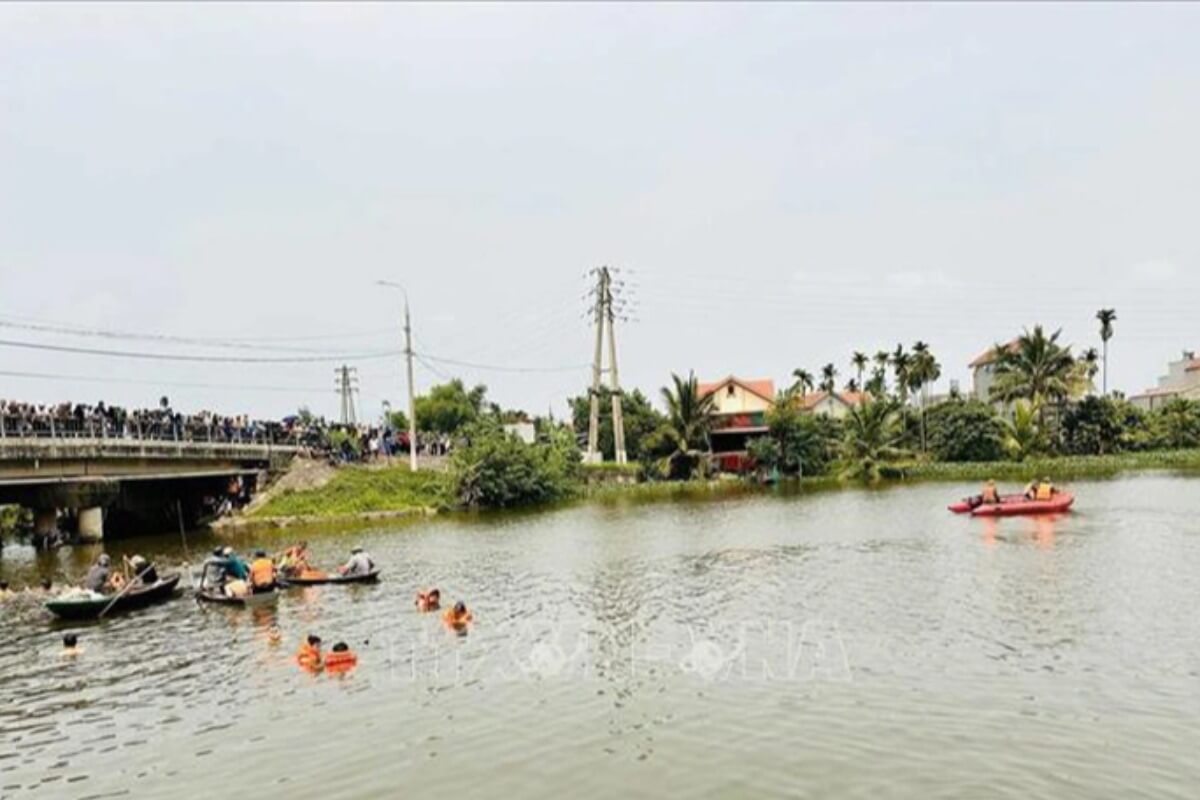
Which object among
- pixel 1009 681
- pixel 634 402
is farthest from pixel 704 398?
pixel 1009 681

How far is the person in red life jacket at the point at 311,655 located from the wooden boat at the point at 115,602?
32.4ft

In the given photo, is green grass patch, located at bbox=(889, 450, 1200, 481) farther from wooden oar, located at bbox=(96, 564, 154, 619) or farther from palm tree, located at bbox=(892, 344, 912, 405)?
wooden oar, located at bbox=(96, 564, 154, 619)

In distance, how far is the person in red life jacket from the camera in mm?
20234

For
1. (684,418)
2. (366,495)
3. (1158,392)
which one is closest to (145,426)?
(366,495)

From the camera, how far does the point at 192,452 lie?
52281 mm

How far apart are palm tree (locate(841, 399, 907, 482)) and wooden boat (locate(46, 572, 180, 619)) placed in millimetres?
58383

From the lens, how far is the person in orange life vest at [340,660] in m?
20.1

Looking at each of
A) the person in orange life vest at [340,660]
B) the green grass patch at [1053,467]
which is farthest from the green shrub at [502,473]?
the person in orange life vest at [340,660]

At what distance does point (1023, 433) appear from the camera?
80750 millimetres

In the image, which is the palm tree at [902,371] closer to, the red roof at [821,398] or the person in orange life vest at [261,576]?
the red roof at [821,398]

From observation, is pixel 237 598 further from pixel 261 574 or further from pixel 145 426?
pixel 145 426

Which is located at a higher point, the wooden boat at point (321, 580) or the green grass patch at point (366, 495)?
the green grass patch at point (366, 495)

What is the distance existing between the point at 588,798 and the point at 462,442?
2256 inches

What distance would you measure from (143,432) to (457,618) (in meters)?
30.8
